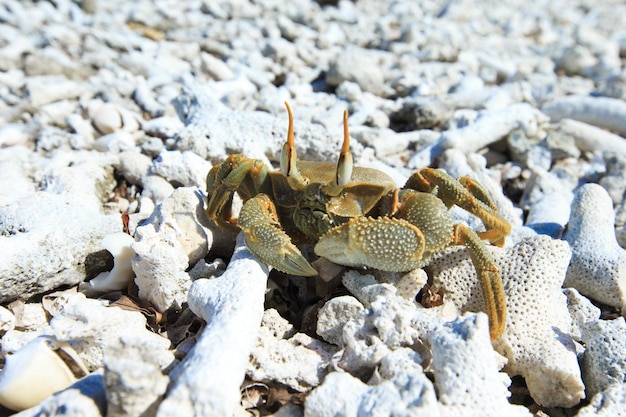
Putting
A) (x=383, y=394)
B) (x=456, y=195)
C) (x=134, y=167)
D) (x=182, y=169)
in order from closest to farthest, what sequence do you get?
1. (x=383, y=394)
2. (x=456, y=195)
3. (x=182, y=169)
4. (x=134, y=167)

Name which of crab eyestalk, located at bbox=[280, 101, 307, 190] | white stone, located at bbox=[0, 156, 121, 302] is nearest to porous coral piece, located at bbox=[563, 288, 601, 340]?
crab eyestalk, located at bbox=[280, 101, 307, 190]

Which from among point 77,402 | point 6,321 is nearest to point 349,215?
point 77,402

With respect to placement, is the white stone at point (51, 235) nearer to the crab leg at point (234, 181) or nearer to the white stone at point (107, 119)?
the crab leg at point (234, 181)

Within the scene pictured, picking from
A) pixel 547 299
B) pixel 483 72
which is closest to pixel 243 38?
pixel 483 72

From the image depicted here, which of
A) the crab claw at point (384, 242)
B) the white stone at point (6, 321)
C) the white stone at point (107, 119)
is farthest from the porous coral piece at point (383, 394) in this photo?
the white stone at point (107, 119)

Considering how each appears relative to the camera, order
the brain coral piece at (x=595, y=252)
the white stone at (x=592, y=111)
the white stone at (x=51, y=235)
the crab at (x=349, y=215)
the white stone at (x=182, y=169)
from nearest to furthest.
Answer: the crab at (x=349, y=215) < the white stone at (x=51, y=235) < the brain coral piece at (x=595, y=252) < the white stone at (x=182, y=169) < the white stone at (x=592, y=111)

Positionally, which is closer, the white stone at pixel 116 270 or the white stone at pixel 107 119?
the white stone at pixel 116 270

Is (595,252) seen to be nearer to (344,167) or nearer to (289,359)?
(344,167)
